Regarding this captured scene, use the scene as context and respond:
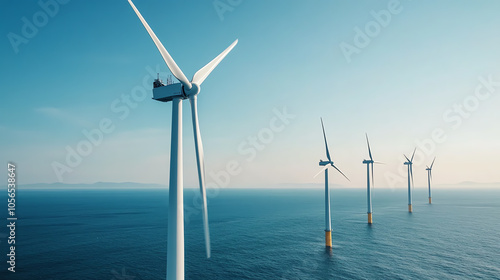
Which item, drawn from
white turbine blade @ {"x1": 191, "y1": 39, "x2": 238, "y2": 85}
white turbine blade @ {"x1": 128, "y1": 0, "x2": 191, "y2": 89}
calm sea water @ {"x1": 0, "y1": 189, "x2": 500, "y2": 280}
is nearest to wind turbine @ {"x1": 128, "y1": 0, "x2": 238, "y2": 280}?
white turbine blade @ {"x1": 128, "y1": 0, "x2": 191, "y2": 89}

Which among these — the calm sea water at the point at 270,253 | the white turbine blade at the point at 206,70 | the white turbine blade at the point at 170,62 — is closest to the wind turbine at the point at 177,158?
the white turbine blade at the point at 170,62

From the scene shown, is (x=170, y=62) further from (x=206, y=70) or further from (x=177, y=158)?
(x=177, y=158)

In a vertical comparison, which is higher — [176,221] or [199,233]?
[176,221]

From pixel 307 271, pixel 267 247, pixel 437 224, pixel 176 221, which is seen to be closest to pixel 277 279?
pixel 307 271

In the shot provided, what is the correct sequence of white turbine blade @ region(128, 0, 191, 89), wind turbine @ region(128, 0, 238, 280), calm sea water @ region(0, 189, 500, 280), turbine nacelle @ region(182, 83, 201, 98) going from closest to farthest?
wind turbine @ region(128, 0, 238, 280) < white turbine blade @ region(128, 0, 191, 89) < turbine nacelle @ region(182, 83, 201, 98) < calm sea water @ region(0, 189, 500, 280)

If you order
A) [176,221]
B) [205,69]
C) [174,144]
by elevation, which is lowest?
[176,221]

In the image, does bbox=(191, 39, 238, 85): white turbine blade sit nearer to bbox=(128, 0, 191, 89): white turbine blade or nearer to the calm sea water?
bbox=(128, 0, 191, 89): white turbine blade

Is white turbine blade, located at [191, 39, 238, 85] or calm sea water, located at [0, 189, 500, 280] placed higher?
white turbine blade, located at [191, 39, 238, 85]

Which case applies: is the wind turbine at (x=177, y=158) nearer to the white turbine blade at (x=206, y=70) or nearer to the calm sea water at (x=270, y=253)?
the white turbine blade at (x=206, y=70)

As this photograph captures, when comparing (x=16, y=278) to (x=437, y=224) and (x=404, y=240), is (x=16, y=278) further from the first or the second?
(x=437, y=224)
